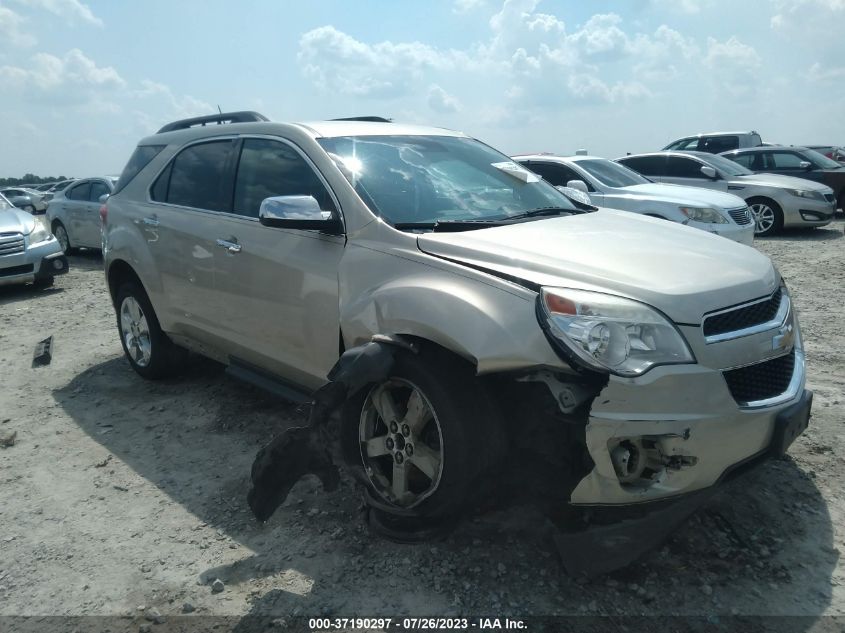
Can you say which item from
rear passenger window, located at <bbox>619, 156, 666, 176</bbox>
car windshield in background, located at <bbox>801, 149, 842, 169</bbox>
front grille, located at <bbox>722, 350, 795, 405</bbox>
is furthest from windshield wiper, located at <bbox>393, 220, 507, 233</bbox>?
car windshield in background, located at <bbox>801, 149, 842, 169</bbox>

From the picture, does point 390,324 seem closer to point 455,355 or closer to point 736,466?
point 455,355

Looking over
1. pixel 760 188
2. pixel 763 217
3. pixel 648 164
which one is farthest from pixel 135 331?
pixel 763 217

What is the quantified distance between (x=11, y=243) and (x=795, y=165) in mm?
14352

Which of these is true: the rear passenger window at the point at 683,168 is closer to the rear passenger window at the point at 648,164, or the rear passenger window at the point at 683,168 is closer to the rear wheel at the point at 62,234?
the rear passenger window at the point at 648,164

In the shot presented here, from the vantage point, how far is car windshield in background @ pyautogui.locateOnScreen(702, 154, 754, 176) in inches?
518

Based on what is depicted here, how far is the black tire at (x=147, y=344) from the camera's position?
518 centimetres

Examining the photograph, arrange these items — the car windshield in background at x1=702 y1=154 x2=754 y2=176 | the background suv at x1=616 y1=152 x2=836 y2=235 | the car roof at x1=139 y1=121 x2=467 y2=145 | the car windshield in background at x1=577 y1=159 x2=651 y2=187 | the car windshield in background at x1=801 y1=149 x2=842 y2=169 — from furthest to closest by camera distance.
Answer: the car windshield in background at x1=801 y1=149 x2=842 y2=169, the car windshield in background at x1=702 y1=154 x2=754 y2=176, the background suv at x1=616 y1=152 x2=836 y2=235, the car windshield in background at x1=577 y1=159 x2=651 y2=187, the car roof at x1=139 y1=121 x2=467 y2=145

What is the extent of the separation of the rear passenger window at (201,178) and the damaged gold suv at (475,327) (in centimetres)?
6

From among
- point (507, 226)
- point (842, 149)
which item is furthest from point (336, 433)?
point (842, 149)

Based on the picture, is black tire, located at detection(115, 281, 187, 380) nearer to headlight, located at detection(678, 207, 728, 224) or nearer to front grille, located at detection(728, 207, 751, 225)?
headlight, located at detection(678, 207, 728, 224)

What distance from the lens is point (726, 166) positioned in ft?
43.9

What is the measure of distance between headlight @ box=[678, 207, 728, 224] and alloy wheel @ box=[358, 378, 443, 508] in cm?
731

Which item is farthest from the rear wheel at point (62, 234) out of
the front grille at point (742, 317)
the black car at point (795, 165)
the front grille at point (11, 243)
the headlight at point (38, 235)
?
the black car at point (795, 165)

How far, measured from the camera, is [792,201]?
12.4 metres
